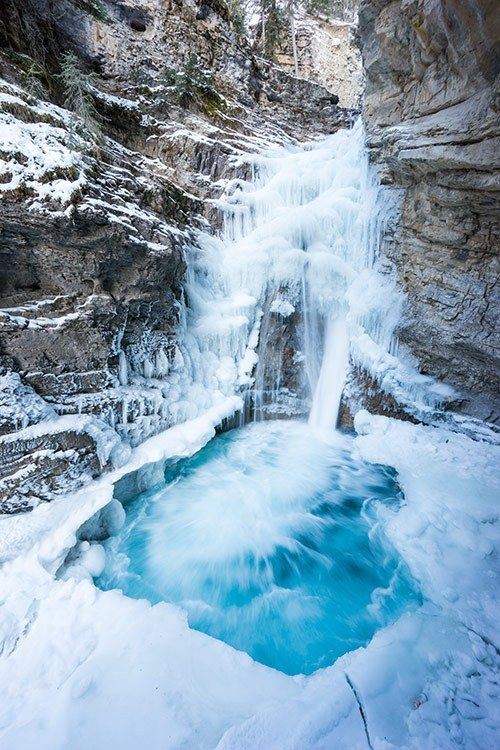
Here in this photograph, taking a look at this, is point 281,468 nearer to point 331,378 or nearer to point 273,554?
point 273,554

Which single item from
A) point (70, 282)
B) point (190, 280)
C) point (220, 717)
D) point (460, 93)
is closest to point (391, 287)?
point (460, 93)

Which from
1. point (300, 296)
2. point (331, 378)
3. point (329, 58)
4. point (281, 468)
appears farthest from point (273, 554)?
point (329, 58)

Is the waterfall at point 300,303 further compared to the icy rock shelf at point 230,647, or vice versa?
the waterfall at point 300,303

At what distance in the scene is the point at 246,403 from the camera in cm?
841

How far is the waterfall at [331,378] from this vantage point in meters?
8.52

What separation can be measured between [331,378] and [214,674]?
22.8ft

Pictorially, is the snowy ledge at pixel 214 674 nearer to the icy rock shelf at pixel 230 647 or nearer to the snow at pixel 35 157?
the icy rock shelf at pixel 230 647

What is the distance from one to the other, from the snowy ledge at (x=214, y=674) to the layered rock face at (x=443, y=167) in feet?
12.6

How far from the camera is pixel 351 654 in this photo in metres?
3.00

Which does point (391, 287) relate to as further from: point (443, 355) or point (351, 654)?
point (351, 654)

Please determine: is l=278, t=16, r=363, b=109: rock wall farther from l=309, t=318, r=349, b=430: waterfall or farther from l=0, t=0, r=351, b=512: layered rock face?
l=309, t=318, r=349, b=430: waterfall

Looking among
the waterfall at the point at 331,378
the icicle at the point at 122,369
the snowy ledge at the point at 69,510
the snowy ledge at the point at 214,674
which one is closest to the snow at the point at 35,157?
the icicle at the point at 122,369

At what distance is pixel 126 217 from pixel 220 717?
22.2 feet

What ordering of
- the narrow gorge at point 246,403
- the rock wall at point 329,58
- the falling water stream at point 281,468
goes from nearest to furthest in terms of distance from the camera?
the narrow gorge at point 246,403 → the falling water stream at point 281,468 → the rock wall at point 329,58
